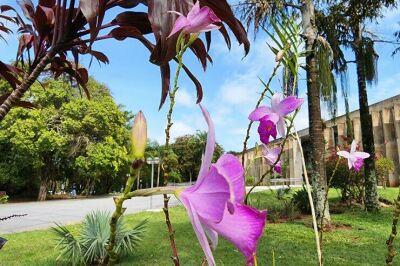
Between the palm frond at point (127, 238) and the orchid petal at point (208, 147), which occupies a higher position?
the orchid petal at point (208, 147)

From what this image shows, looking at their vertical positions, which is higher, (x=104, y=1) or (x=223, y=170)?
(x=104, y=1)

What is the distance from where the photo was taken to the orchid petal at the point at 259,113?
2.06ft

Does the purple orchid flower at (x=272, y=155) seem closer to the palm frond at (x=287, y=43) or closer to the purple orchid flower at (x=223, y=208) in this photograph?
the palm frond at (x=287, y=43)

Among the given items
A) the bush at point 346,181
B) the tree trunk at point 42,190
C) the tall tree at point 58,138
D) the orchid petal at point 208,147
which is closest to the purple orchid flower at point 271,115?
the orchid petal at point 208,147

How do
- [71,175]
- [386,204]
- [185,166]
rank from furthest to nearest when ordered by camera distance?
1. [185,166]
2. [71,175]
3. [386,204]

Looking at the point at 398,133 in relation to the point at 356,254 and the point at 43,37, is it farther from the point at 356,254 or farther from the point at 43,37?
the point at 43,37

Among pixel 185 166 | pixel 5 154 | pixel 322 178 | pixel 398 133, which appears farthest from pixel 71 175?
pixel 322 178

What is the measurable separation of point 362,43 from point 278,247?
18.4ft

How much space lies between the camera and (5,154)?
62.7 ft

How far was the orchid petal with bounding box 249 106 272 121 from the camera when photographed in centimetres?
63

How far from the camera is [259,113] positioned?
63 cm

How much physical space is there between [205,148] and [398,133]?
18.4 metres

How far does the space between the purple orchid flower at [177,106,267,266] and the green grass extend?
155 inches

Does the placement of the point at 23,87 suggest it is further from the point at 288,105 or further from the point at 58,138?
the point at 58,138
